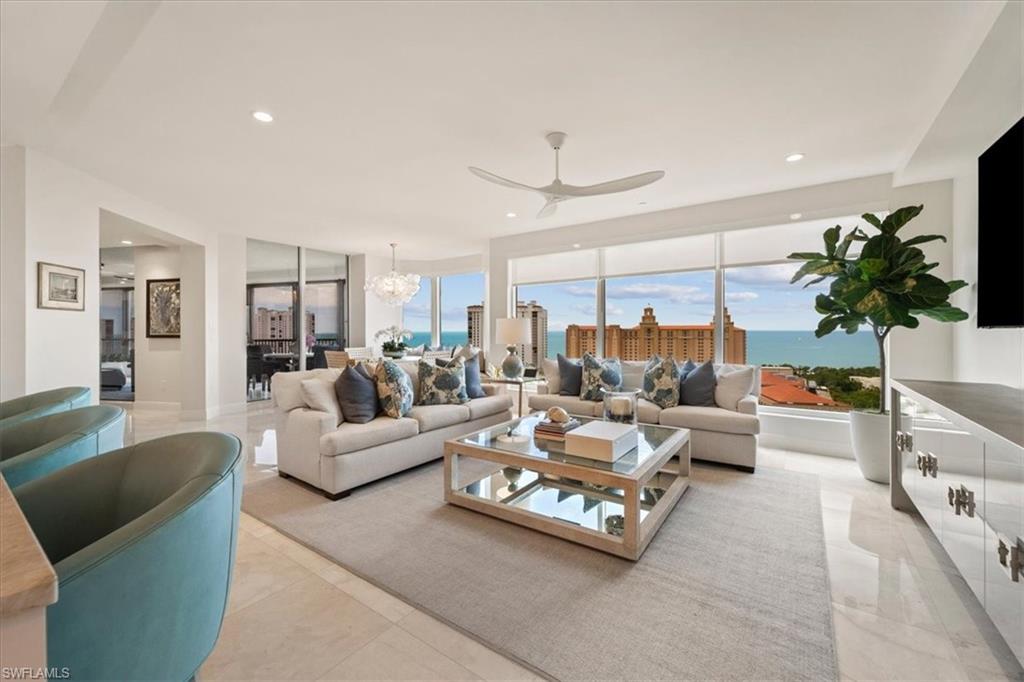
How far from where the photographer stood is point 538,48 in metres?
2.19

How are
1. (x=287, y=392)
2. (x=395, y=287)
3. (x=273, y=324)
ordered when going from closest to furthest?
1. (x=287, y=392)
2. (x=395, y=287)
3. (x=273, y=324)

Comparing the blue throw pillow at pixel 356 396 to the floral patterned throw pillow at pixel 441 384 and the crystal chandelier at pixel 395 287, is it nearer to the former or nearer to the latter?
the floral patterned throw pillow at pixel 441 384

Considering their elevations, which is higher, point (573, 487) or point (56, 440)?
point (56, 440)

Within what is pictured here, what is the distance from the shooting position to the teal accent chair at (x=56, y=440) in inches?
51.6

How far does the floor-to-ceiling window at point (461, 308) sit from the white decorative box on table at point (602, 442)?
518cm

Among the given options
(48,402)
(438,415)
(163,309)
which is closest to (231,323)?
(163,309)

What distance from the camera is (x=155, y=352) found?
6.37m

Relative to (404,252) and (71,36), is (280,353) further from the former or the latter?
(71,36)

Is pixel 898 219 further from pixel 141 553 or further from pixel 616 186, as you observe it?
pixel 141 553

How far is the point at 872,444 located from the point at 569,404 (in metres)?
2.42

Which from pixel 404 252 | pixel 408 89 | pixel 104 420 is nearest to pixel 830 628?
pixel 104 420

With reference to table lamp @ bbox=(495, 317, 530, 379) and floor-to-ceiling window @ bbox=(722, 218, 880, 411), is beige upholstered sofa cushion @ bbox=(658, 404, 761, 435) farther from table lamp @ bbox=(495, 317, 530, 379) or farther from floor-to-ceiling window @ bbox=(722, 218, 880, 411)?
table lamp @ bbox=(495, 317, 530, 379)

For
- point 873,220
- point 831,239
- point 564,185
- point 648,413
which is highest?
point 564,185

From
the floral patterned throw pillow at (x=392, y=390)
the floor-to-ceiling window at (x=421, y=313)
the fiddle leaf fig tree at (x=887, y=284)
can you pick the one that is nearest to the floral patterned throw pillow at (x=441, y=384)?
the floral patterned throw pillow at (x=392, y=390)
